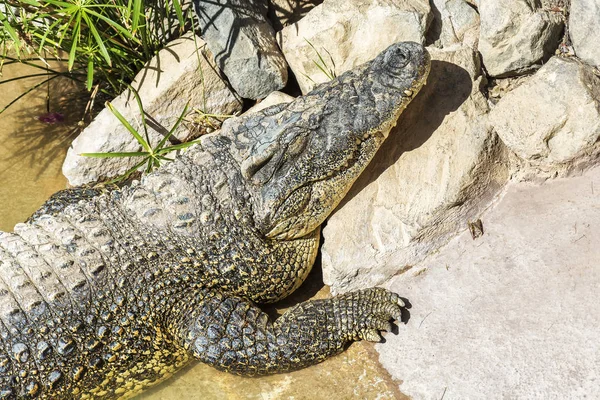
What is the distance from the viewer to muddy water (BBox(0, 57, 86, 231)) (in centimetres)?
497

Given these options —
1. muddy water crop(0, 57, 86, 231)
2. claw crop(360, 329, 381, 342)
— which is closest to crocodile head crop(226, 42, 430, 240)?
claw crop(360, 329, 381, 342)

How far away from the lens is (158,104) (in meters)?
4.88

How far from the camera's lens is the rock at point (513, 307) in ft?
10.5

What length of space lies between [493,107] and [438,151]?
0.44 m

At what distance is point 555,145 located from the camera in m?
3.73

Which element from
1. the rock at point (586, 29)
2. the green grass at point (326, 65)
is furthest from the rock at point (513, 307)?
the green grass at point (326, 65)

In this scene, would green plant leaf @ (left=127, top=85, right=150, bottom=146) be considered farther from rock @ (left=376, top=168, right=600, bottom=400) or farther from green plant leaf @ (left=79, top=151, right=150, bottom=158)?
rock @ (left=376, top=168, right=600, bottom=400)

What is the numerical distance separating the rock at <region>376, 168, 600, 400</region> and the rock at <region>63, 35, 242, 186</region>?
207 cm

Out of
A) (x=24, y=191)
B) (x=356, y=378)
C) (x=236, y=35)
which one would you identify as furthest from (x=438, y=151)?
(x=24, y=191)

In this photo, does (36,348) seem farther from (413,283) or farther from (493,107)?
(493,107)

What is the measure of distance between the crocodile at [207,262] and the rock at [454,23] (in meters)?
0.70

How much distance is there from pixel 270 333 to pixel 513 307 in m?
1.34

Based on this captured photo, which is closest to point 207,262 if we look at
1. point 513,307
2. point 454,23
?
point 513,307

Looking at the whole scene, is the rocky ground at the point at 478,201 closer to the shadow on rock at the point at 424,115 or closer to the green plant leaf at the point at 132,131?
the shadow on rock at the point at 424,115
